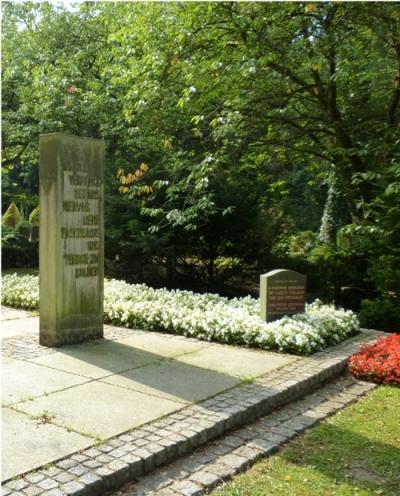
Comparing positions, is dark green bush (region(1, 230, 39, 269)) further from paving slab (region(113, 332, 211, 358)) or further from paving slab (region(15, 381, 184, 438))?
paving slab (region(15, 381, 184, 438))

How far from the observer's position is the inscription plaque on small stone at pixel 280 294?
8289 millimetres

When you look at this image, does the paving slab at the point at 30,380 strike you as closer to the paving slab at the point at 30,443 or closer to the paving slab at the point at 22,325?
the paving slab at the point at 30,443

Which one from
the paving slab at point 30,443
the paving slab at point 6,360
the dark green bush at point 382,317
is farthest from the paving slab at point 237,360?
the dark green bush at point 382,317

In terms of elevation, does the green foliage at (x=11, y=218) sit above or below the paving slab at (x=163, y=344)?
above

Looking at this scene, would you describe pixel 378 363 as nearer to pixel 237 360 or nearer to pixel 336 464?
pixel 237 360

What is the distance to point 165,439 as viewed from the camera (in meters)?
4.27

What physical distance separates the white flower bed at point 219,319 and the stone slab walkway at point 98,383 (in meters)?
0.27

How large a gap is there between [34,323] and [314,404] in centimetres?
498

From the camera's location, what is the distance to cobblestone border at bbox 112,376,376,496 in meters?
3.79

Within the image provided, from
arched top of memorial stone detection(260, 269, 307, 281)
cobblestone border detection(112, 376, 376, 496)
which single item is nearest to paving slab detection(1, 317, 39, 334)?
arched top of memorial stone detection(260, 269, 307, 281)

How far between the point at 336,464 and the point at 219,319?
3.89 metres

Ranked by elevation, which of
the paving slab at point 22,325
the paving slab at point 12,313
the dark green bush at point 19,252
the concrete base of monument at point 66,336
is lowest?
the paving slab at point 12,313

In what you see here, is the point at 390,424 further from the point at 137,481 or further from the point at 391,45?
the point at 391,45

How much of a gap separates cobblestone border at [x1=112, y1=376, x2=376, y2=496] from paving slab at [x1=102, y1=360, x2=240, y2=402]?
2.05 feet
